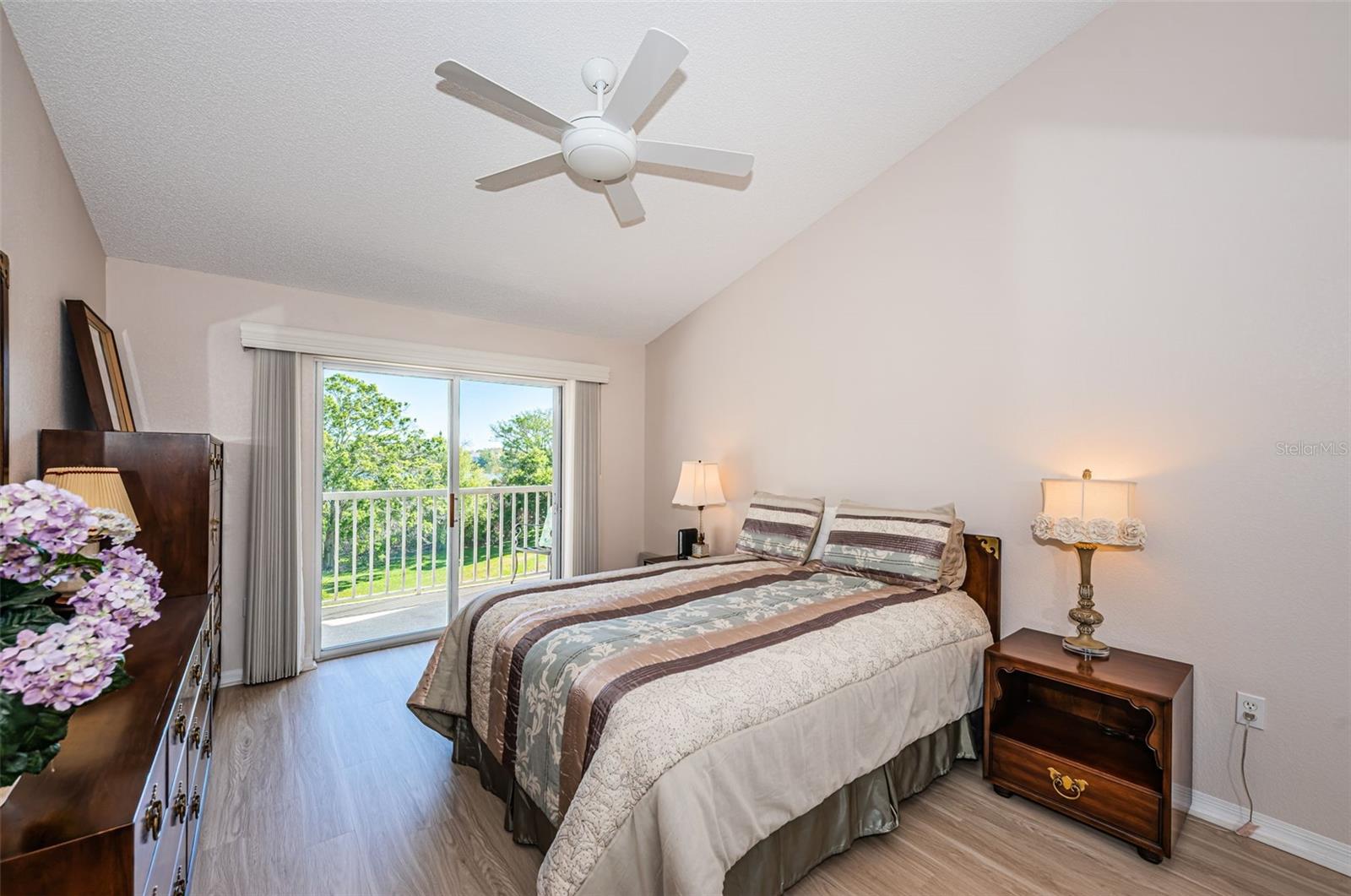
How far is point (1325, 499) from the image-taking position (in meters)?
2.01

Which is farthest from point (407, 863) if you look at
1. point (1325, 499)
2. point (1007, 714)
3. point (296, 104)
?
point (1325, 499)

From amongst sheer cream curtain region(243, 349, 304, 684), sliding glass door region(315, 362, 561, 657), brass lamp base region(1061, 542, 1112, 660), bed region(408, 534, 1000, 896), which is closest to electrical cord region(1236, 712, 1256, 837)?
brass lamp base region(1061, 542, 1112, 660)

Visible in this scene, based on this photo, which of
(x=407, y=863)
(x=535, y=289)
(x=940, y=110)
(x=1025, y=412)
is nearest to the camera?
(x=407, y=863)

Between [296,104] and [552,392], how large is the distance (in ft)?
8.89

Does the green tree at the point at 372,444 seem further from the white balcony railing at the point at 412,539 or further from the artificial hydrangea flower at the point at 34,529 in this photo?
the artificial hydrangea flower at the point at 34,529

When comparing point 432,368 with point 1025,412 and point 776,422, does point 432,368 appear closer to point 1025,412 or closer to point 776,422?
point 776,422

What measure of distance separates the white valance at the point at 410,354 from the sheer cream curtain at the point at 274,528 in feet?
0.32

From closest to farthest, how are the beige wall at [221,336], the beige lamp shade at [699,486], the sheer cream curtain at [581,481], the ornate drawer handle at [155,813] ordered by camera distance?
1. the ornate drawer handle at [155,813]
2. the beige wall at [221,336]
3. the beige lamp shade at [699,486]
4. the sheer cream curtain at [581,481]

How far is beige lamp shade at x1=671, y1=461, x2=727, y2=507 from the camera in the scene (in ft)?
13.6

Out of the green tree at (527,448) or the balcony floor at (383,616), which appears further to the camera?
the green tree at (527,448)

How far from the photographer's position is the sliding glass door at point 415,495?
389 centimetres

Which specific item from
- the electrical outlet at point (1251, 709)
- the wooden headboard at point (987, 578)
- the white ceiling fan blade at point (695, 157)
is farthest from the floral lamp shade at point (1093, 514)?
the white ceiling fan blade at point (695, 157)

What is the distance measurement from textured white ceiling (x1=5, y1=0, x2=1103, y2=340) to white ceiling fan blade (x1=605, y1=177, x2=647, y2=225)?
1.59 feet

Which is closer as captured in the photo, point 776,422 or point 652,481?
point 776,422
